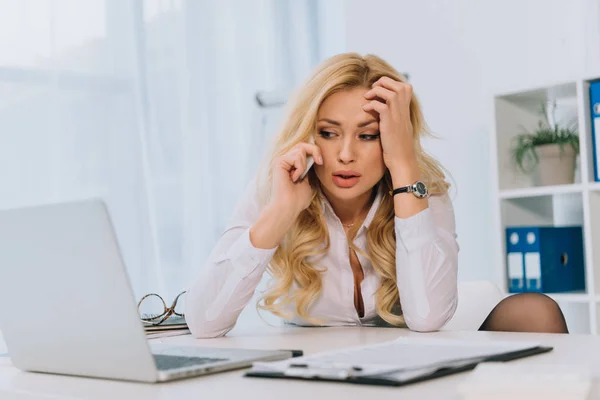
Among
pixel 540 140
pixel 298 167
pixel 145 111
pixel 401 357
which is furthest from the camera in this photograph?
pixel 145 111

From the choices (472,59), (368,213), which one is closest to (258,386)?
(368,213)

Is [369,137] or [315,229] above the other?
[369,137]

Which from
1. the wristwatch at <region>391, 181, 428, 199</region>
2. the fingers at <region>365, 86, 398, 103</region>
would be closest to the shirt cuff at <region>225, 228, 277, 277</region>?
the wristwatch at <region>391, 181, 428, 199</region>

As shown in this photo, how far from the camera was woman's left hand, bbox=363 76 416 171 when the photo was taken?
1751mm

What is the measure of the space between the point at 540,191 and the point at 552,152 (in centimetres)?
15

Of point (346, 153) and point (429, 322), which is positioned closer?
point (429, 322)

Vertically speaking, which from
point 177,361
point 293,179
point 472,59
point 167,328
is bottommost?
point 167,328

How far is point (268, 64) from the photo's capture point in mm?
3545

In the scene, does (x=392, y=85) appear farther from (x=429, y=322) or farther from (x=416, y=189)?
(x=429, y=322)

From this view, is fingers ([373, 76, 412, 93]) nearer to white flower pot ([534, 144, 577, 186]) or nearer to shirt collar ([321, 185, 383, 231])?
shirt collar ([321, 185, 383, 231])

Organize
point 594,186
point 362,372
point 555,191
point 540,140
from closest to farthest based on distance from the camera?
point 362,372 < point 594,186 < point 555,191 < point 540,140

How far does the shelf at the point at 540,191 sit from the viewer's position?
2.76 m

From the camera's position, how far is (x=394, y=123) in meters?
1.76

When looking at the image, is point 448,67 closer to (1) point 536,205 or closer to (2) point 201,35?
(1) point 536,205
